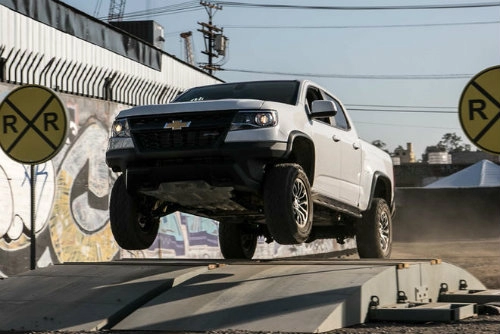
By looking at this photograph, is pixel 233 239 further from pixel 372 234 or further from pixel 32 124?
pixel 32 124

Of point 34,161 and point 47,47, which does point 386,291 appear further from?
point 47,47

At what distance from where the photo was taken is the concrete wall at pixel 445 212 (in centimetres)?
3916

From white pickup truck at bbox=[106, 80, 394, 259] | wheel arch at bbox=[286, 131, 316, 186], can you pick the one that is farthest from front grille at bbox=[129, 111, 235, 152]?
wheel arch at bbox=[286, 131, 316, 186]

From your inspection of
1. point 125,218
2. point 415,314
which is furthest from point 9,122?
point 415,314

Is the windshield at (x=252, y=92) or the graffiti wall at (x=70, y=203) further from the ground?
the windshield at (x=252, y=92)

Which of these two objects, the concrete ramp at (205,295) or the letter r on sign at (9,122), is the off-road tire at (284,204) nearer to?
the concrete ramp at (205,295)

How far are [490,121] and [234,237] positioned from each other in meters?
4.01

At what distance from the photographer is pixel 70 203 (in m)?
15.5

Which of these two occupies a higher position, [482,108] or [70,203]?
[482,108]

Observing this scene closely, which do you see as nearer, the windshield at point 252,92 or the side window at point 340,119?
the windshield at point 252,92

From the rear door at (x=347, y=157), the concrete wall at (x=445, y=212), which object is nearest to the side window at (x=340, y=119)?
the rear door at (x=347, y=157)

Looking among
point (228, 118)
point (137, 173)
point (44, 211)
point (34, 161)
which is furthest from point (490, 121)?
point (44, 211)

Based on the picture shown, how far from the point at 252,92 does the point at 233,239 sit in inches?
103

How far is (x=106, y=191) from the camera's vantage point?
16906 mm
